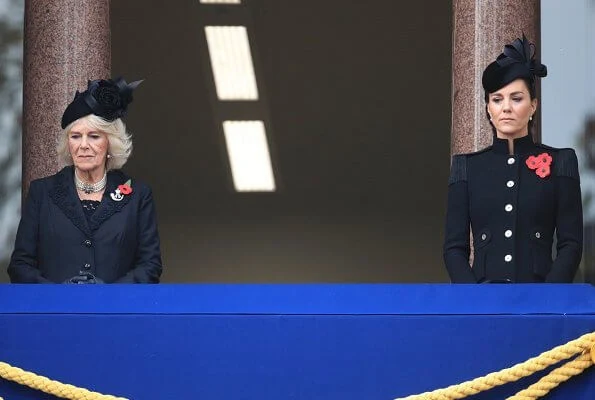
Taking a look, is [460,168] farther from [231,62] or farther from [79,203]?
[231,62]

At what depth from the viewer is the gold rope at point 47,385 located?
169 inches

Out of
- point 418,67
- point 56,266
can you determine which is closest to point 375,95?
point 418,67

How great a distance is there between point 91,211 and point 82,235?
0.10 m

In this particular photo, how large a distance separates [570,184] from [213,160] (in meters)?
8.68

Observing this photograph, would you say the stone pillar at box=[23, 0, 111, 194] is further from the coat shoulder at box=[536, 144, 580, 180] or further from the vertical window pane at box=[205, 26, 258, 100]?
the vertical window pane at box=[205, 26, 258, 100]

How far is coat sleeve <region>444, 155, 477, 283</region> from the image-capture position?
5.22 metres

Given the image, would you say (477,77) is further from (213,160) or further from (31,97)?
(213,160)

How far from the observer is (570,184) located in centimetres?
539

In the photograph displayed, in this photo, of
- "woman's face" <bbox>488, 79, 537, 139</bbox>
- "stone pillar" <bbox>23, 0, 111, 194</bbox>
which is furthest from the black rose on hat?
"stone pillar" <bbox>23, 0, 111, 194</bbox>

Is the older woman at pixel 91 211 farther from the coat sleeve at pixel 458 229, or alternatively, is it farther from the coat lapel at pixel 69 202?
the coat sleeve at pixel 458 229

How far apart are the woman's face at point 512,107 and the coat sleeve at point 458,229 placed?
0.70ft

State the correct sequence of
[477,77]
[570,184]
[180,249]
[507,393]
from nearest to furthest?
1. [507,393]
2. [570,184]
3. [477,77]
4. [180,249]

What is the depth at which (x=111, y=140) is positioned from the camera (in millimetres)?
5637

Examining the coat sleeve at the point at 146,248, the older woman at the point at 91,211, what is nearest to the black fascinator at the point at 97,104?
the older woman at the point at 91,211
